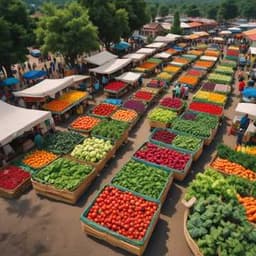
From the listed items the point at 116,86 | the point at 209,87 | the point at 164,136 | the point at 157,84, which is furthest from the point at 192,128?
the point at 116,86

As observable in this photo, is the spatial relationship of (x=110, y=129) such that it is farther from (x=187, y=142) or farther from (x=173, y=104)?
(x=173, y=104)

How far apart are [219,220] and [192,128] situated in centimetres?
634

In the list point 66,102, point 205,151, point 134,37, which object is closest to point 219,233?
point 205,151

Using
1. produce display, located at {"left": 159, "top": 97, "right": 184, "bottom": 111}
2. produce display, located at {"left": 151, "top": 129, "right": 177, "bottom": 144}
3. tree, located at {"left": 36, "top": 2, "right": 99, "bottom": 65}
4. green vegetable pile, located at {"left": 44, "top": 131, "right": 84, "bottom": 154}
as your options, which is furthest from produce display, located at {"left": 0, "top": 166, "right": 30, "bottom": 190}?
tree, located at {"left": 36, "top": 2, "right": 99, "bottom": 65}

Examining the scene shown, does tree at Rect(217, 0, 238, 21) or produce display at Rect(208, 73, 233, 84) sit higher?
tree at Rect(217, 0, 238, 21)

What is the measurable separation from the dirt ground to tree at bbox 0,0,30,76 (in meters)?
13.9

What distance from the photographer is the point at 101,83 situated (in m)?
21.4

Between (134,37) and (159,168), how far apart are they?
37.3 meters

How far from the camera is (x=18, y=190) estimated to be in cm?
977

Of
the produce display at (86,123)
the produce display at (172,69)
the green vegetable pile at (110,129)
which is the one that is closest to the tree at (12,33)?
the produce display at (86,123)

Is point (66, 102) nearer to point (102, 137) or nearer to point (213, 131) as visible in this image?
point (102, 137)

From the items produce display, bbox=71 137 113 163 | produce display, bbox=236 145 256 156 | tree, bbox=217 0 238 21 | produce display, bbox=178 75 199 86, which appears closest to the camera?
produce display, bbox=71 137 113 163

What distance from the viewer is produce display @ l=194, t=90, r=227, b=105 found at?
1605cm

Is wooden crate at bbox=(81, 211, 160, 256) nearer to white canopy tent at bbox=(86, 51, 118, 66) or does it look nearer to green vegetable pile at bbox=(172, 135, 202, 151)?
green vegetable pile at bbox=(172, 135, 202, 151)
